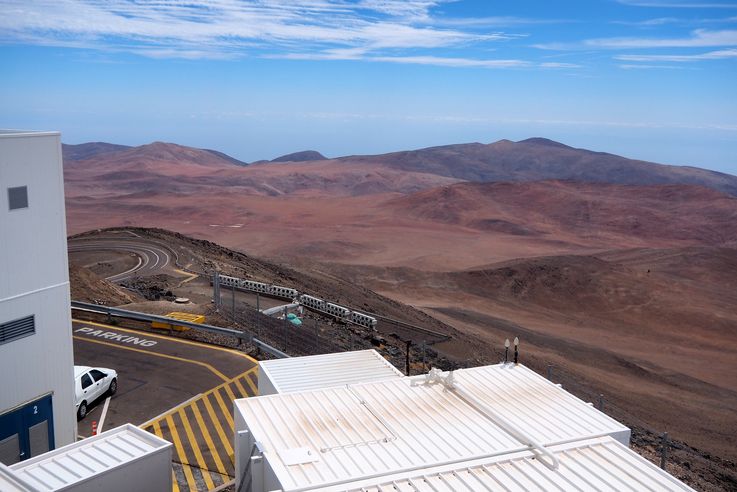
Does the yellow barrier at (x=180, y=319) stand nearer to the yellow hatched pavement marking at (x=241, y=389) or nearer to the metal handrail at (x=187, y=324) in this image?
the metal handrail at (x=187, y=324)

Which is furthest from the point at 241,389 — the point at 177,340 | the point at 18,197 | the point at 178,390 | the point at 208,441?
the point at 18,197

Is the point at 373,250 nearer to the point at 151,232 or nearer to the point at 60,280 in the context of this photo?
the point at 151,232

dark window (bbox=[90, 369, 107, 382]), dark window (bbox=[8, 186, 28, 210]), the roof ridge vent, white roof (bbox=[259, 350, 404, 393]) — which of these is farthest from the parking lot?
dark window (bbox=[8, 186, 28, 210])

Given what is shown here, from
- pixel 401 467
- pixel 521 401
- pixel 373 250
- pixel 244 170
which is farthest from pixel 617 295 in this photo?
pixel 244 170

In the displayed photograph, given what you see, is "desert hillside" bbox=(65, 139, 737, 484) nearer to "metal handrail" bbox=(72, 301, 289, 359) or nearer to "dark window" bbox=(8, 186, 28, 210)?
"metal handrail" bbox=(72, 301, 289, 359)

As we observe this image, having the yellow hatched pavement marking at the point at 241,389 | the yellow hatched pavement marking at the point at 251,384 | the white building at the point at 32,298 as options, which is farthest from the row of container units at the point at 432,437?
the white building at the point at 32,298

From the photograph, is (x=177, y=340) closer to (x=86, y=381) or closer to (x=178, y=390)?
(x=178, y=390)
